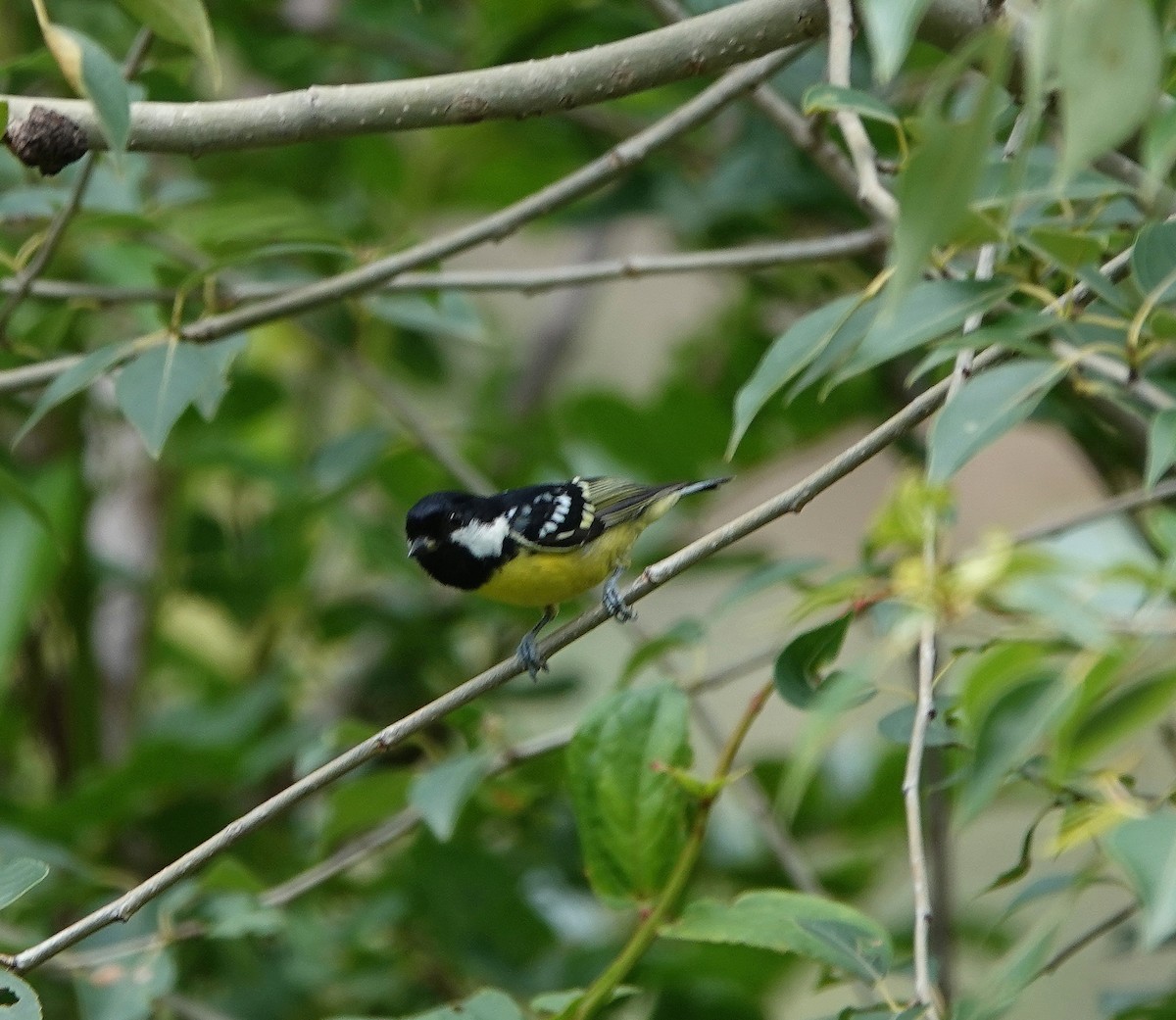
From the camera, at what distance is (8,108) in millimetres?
1575

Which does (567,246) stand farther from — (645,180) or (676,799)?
(676,799)

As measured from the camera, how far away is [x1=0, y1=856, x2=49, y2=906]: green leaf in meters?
1.52

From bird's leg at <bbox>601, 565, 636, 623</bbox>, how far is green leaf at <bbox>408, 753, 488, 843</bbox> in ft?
1.03

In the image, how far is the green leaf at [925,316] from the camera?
130 cm

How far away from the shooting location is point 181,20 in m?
1.61

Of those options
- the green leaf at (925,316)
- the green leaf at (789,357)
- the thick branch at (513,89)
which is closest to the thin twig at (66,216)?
the thick branch at (513,89)

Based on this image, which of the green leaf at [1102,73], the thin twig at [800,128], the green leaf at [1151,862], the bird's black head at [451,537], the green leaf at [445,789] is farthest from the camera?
the bird's black head at [451,537]

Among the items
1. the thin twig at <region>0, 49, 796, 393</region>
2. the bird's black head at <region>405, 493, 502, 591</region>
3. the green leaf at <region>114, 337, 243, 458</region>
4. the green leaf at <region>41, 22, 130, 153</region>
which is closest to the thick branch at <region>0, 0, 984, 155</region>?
the green leaf at <region>41, 22, 130, 153</region>

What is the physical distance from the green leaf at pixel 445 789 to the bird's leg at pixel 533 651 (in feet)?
0.57

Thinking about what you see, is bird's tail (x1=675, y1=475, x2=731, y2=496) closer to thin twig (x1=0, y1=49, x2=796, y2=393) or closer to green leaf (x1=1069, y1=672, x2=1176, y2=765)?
thin twig (x1=0, y1=49, x2=796, y2=393)

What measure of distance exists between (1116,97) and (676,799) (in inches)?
52.2

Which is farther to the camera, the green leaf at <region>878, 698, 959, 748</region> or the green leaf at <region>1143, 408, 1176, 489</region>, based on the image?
the green leaf at <region>878, 698, 959, 748</region>

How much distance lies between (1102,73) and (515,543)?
2039mm

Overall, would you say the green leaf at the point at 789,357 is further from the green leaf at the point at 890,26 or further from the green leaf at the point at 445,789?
the green leaf at the point at 445,789
